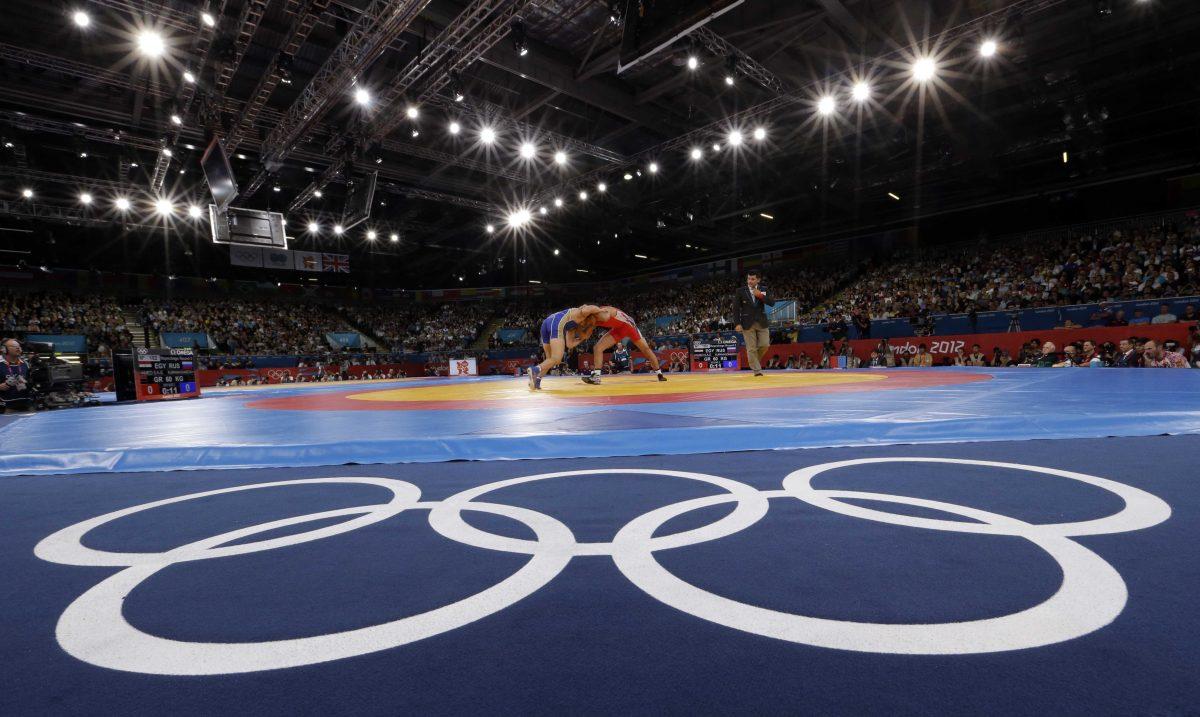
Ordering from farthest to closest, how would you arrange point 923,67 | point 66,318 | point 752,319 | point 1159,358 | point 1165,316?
1. point 66,318
2. point 1165,316
3. point 923,67
4. point 1159,358
5. point 752,319

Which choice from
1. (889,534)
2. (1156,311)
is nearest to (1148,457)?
(889,534)

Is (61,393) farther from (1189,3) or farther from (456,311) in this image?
(456,311)

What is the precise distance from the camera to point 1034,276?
1577cm

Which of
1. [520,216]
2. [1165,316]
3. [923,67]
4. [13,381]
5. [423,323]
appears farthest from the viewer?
[423,323]

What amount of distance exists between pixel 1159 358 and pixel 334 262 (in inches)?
1283

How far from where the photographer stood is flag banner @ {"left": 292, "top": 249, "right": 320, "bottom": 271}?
27469mm

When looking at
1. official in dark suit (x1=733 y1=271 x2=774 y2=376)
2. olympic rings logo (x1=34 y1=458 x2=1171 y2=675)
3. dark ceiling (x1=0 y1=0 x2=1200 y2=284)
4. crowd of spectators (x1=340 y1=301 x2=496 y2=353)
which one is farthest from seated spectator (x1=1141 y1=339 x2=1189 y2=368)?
crowd of spectators (x1=340 y1=301 x2=496 y2=353)

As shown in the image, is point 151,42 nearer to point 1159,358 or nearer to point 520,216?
point 520,216

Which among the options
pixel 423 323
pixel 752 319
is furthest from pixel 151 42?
pixel 423 323

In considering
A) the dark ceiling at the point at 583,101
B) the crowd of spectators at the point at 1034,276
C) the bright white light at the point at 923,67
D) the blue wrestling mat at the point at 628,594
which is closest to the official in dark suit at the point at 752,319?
the dark ceiling at the point at 583,101

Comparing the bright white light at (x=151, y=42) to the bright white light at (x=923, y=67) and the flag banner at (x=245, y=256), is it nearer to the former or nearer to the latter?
the bright white light at (x=923, y=67)

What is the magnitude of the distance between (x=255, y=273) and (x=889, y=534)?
3633 cm

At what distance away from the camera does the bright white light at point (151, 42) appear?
27.7 feet

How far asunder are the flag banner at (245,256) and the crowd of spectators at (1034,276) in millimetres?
27694
